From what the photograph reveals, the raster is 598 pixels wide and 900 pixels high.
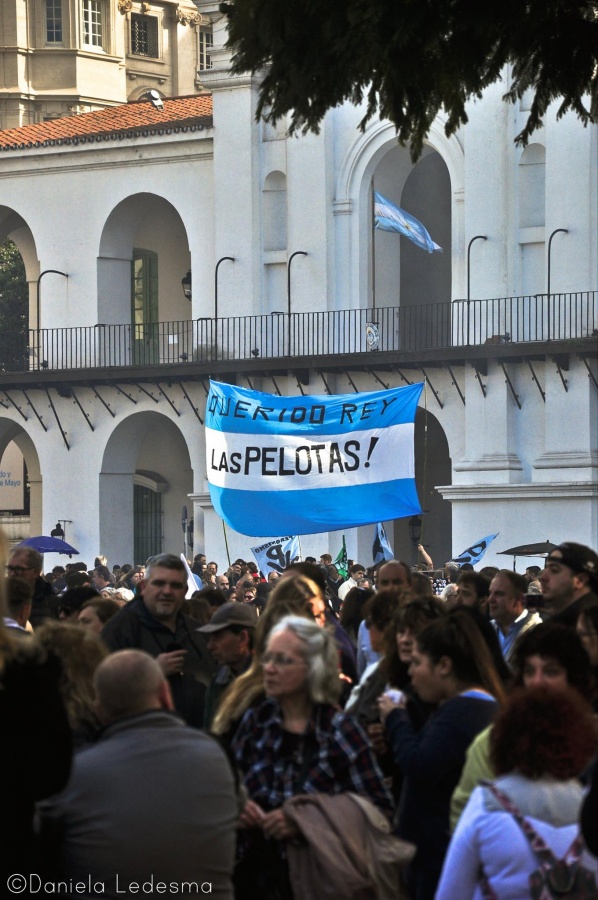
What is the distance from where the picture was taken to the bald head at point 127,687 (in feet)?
18.3

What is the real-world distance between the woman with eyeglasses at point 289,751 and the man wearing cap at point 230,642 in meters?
1.65

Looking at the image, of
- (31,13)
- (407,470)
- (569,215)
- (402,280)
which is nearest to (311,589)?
(407,470)

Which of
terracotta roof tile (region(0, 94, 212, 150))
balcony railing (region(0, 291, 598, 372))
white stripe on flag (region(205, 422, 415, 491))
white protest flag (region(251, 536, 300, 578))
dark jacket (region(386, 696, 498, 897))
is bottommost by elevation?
white protest flag (region(251, 536, 300, 578))

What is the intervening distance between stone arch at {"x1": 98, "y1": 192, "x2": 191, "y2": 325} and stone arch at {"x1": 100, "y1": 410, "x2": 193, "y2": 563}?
2.38m

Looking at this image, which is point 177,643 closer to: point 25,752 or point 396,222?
point 25,752

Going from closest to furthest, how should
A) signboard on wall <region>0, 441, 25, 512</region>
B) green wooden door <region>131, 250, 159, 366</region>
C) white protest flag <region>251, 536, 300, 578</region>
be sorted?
white protest flag <region>251, 536, 300, 578</region> < green wooden door <region>131, 250, 159, 366</region> < signboard on wall <region>0, 441, 25, 512</region>

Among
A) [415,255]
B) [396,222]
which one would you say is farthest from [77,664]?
[415,255]

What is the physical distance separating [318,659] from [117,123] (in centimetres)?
3303

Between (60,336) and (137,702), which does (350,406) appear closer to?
(137,702)

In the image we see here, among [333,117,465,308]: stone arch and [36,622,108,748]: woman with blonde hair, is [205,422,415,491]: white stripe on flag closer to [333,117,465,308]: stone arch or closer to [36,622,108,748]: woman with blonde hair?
[36,622,108,748]: woman with blonde hair

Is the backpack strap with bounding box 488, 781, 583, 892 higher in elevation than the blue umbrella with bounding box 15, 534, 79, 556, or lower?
higher

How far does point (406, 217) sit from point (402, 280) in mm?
5597

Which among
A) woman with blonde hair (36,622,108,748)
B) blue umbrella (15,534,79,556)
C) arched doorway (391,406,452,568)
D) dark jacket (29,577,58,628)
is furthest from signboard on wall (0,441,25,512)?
woman with blonde hair (36,622,108,748)

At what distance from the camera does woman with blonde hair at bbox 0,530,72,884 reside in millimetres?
5008
